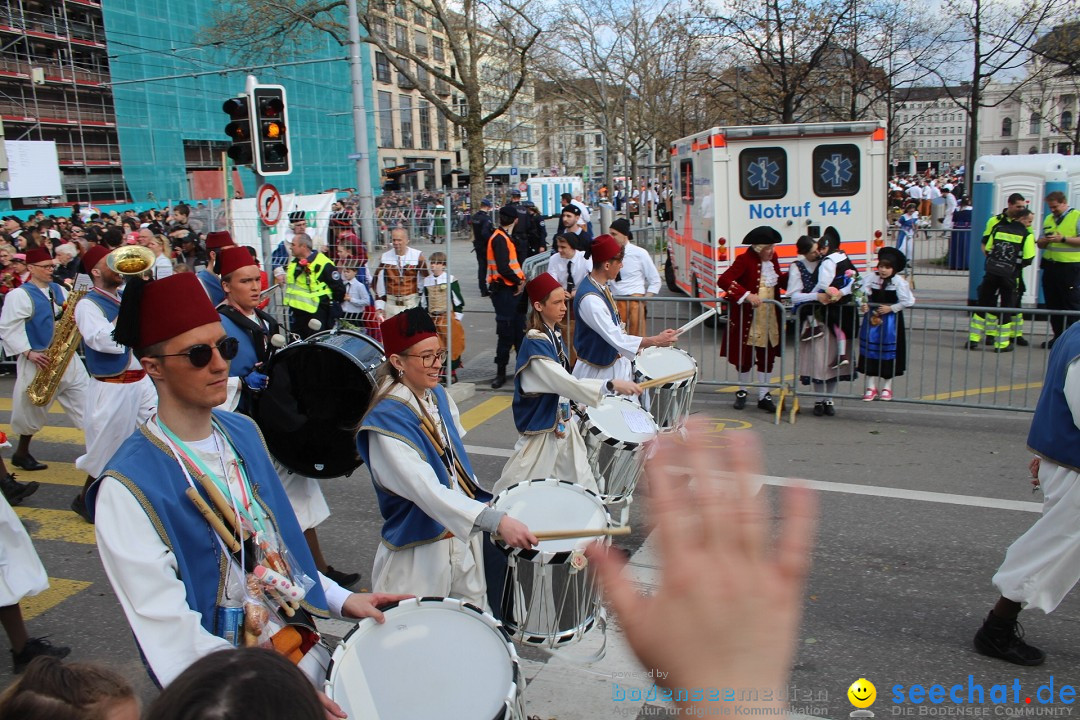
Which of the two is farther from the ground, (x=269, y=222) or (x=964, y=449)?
(x=269, y=222)

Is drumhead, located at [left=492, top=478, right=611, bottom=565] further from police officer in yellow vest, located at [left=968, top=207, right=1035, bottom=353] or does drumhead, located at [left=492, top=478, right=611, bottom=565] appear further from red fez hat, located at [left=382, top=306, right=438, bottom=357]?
police officer in yellow vest, located at [left=968, top=207, right=1035, bottom=353]

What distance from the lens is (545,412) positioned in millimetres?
5465

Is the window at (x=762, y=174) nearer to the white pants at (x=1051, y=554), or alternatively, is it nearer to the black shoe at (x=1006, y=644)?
the white pants at (x=1051, y=554)

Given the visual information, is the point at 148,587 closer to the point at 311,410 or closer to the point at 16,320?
the point at 311,410

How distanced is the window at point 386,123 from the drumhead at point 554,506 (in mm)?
71811

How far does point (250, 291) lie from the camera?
17.5 ft

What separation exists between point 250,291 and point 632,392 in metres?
2.54

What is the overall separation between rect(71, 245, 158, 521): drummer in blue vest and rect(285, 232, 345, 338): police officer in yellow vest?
2.93 metres

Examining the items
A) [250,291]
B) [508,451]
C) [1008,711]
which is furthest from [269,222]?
[1008,711]

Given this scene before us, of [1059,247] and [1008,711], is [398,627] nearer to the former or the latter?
[1008,711]

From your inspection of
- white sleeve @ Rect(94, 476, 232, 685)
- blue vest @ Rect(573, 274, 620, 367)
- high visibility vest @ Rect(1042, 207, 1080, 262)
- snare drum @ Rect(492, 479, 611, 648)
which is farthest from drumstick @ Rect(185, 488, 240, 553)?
high visibility vest @ Rect(1042, 207, 1080, 262)

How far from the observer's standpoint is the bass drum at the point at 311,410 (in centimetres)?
496

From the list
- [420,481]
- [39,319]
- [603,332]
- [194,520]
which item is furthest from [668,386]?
[39,319]

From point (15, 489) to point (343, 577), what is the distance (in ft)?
11.7
